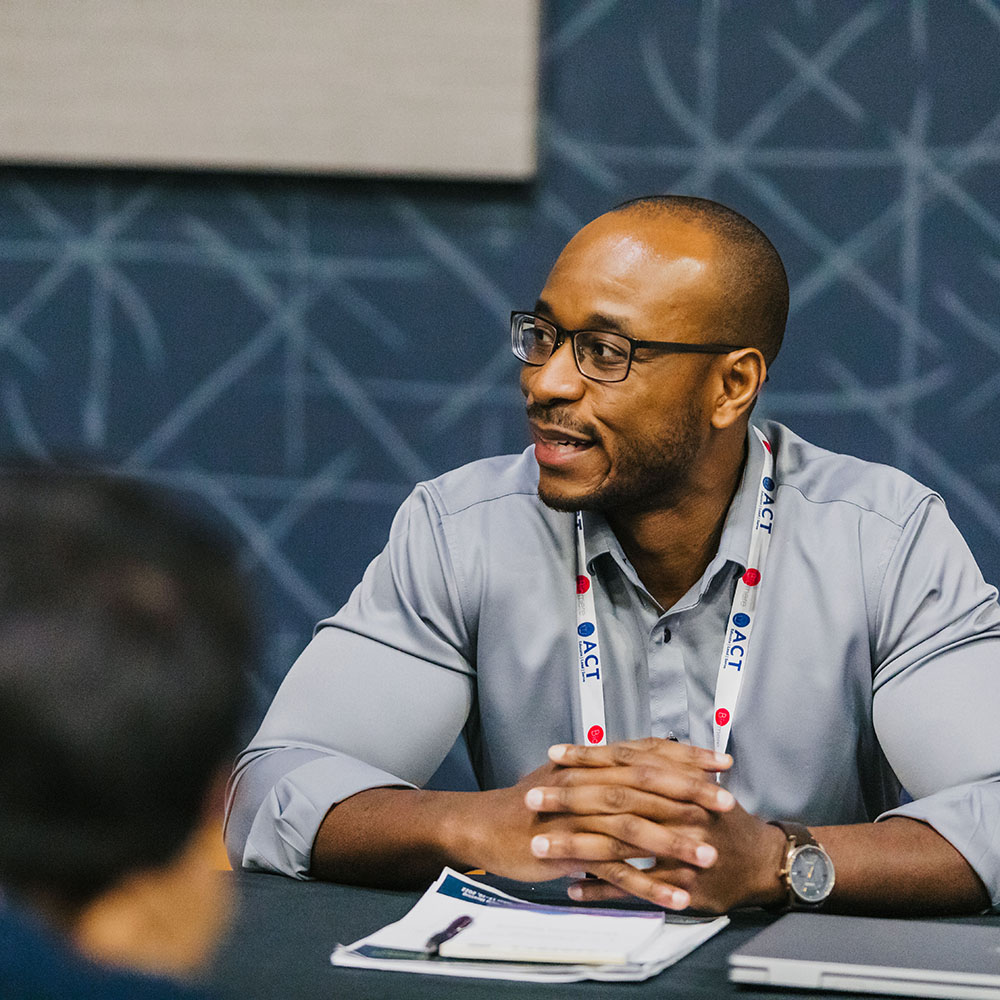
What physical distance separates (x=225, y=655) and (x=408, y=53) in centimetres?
261

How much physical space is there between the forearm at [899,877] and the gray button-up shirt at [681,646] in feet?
0.86

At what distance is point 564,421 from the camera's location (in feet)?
6.30

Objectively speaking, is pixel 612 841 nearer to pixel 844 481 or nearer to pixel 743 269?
pixel 844 481

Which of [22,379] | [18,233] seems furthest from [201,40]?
[22,379]

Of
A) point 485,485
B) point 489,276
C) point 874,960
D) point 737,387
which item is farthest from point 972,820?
point 489,276

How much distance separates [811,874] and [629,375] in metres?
0.78

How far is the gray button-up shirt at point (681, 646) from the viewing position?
5.82 feet

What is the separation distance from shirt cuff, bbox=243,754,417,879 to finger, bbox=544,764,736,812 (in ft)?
0.83

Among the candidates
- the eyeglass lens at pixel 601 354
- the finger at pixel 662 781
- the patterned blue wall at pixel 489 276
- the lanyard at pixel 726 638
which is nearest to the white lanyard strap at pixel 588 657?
the lanyard at pixel 726 638

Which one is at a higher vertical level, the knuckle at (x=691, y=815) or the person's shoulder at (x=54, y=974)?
the knuckle at (x=691, y=815)

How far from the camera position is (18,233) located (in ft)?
10.2

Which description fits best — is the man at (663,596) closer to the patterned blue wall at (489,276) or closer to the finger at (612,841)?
the finger at (612,841)

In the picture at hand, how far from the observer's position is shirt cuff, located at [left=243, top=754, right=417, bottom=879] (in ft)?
5.03

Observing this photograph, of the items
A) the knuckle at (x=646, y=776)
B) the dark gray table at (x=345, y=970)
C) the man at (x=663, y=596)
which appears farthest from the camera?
the man at (x=663, y=596)
